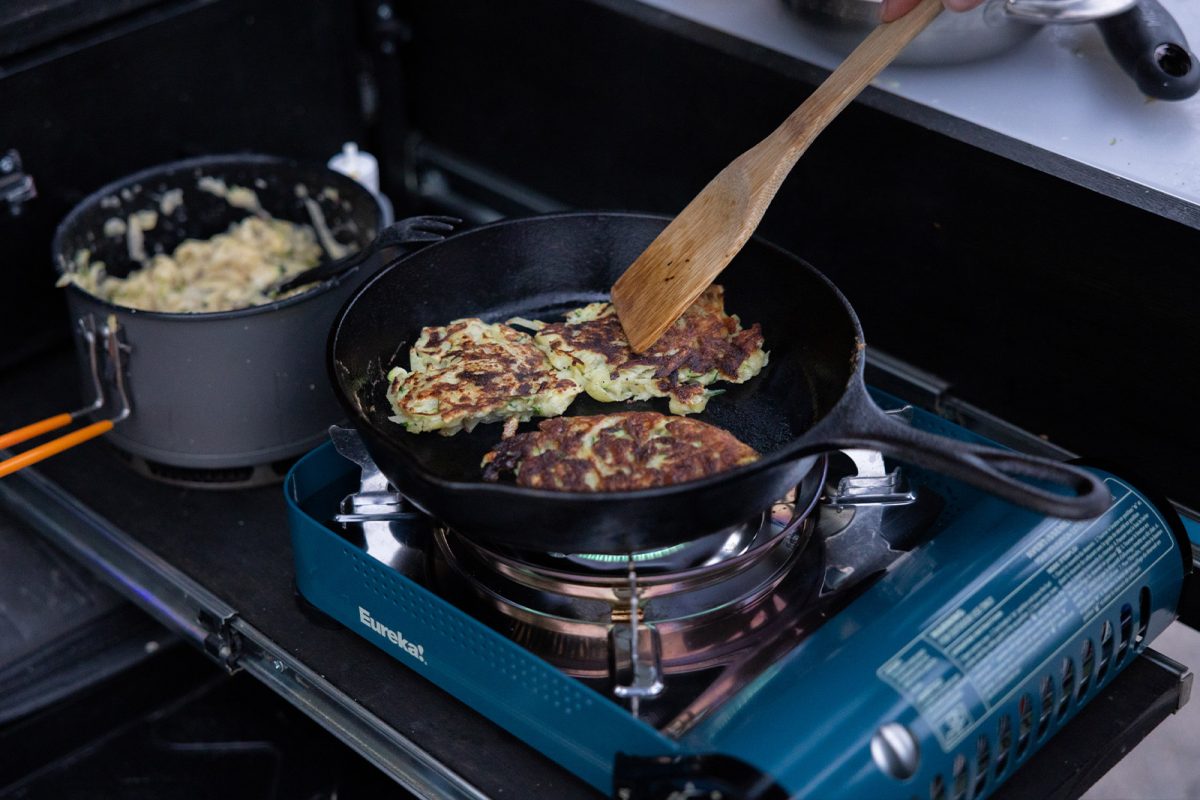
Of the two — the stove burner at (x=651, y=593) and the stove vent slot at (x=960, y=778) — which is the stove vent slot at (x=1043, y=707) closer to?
the stove vent slot at (x=960, y=778)

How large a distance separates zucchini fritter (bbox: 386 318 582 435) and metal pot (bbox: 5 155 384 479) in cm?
18

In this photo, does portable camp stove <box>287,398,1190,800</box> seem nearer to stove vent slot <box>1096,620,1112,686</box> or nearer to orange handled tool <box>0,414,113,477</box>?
stove vent slot <box>1096,620,1112,686</box>

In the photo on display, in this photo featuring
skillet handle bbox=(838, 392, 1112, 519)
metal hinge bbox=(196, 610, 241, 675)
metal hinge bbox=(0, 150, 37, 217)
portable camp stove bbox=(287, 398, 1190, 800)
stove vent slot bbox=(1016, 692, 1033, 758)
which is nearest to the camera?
skillet handle bbox=(838, 392, 1112, 519)

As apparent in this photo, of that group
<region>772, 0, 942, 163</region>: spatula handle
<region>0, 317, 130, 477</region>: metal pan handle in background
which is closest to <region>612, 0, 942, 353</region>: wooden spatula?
<region>772, 0, 942, 163</region>: spatula handle

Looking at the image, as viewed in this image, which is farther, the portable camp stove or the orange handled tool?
the orange handled tool

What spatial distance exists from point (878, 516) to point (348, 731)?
2.56ft

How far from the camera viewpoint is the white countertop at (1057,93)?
67.8 inches

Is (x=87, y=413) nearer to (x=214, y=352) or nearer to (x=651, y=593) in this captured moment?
(x=214, y=352)

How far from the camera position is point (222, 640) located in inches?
68.9

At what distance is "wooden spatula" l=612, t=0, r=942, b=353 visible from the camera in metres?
1.64

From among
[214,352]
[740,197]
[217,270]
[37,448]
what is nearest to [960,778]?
[740,197]

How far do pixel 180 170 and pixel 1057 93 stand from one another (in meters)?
1.48

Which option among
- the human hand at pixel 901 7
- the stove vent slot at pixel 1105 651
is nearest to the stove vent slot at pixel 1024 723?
the stove vent slot at pixel 1105 651

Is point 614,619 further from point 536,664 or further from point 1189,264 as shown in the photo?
point 1189,264
